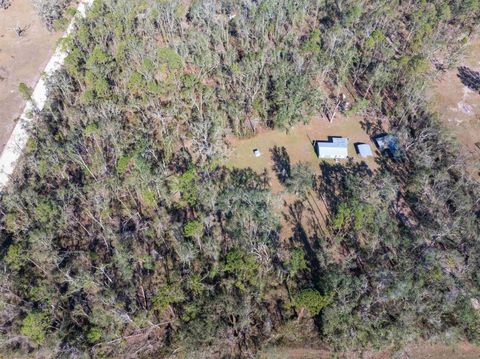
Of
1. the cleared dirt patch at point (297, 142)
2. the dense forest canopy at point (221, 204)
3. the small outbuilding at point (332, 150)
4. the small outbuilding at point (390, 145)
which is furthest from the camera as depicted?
the small outbuilding at point (390, 145)

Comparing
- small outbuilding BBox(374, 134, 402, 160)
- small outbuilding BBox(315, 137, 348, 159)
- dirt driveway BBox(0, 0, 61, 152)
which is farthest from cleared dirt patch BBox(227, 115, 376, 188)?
dirt driveway BBox(0, 0, 61, 152)

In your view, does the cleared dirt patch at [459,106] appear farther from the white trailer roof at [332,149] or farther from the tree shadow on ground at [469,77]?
the white trailer roof at [332,149]

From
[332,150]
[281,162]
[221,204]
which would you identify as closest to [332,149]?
[332,150]

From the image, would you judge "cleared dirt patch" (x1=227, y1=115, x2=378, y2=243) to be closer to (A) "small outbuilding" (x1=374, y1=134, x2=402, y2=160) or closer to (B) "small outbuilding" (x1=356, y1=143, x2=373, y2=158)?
(B) "small outbuilding" (x1=356, y1=143, x2=373, y2=158)

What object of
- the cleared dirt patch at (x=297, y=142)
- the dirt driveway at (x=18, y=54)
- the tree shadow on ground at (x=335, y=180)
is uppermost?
A: the dirt driveway at (x=18, y=54)

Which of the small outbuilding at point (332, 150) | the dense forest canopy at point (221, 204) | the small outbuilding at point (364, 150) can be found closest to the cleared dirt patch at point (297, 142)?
the small outbuilding at point (364, 150)
